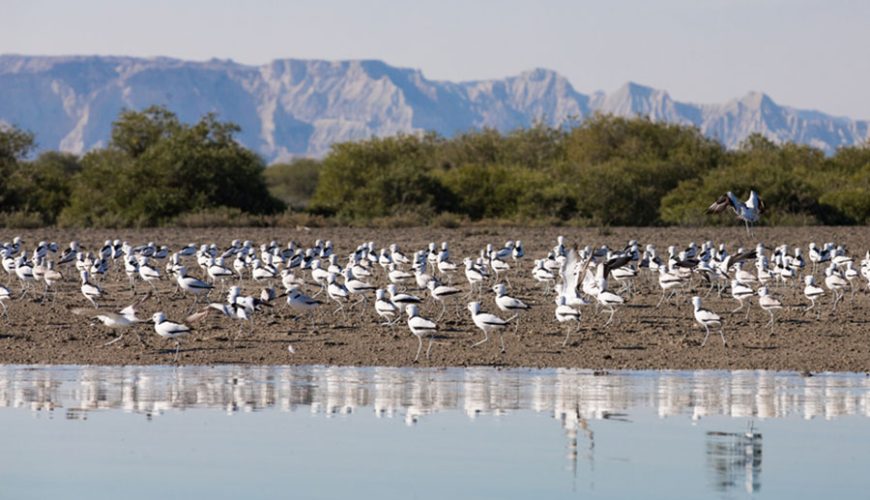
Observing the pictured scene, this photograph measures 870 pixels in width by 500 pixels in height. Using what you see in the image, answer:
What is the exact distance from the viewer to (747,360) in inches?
711

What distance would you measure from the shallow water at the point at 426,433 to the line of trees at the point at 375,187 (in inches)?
1194

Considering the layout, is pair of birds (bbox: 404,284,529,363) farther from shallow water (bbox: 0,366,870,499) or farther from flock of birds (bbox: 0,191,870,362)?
shallow water (bbox: 0,366,870,499)

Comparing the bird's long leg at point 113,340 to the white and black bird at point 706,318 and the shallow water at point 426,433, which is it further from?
the white and black bird at point 706,318

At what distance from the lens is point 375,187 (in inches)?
2078

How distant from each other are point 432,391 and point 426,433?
8.11 ft

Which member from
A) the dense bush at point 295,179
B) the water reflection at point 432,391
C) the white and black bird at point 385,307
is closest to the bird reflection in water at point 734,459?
the water reflection at point 432,391

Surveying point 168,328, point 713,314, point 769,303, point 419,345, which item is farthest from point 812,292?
point 168,328

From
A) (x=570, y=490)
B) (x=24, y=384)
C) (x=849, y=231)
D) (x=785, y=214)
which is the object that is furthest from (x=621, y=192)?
(x=570, y=490)

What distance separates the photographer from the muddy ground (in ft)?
59.2

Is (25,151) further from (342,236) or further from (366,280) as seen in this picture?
(366,280)

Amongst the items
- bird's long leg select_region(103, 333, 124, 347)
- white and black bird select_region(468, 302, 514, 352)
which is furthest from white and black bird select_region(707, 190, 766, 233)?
bird's long leg select_region(103, 333, 124, 347)

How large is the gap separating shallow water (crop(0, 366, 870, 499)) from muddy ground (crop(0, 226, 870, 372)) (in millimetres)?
790

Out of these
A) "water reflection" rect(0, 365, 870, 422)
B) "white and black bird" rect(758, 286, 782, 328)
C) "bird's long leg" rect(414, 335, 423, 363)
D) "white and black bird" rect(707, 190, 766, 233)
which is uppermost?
"white and black bird" rect(707, 190, 766, 233)

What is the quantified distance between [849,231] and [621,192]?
406 inches
